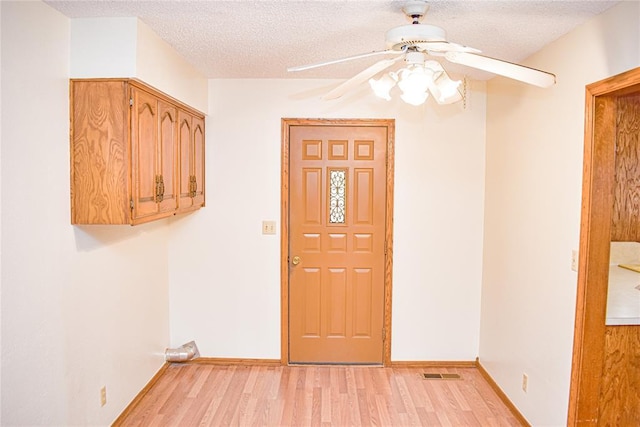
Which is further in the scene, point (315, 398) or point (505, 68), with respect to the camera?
point (315, 398)

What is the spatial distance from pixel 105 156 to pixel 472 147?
2735 millimetres

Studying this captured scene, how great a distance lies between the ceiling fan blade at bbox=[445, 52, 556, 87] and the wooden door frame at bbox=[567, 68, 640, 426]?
0.56 m

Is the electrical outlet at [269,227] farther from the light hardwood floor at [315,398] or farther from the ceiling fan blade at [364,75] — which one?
the ceiling fan blade at [364,75]

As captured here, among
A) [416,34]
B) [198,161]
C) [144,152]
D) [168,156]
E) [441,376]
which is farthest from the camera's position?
[441,376]

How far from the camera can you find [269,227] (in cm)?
388

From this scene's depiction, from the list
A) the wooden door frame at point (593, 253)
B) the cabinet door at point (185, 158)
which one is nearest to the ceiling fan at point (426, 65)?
the wooden door frame at point (593, 253)

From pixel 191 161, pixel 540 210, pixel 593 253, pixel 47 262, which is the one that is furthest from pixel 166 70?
pixel 593 253

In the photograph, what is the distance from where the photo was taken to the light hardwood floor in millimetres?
3066

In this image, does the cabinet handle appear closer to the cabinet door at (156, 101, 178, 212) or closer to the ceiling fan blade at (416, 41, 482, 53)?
the cabinet door at (156, 101, 178, 212)

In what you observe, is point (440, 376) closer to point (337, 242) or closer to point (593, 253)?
point (337, 242)

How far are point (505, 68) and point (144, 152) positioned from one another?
1841mm

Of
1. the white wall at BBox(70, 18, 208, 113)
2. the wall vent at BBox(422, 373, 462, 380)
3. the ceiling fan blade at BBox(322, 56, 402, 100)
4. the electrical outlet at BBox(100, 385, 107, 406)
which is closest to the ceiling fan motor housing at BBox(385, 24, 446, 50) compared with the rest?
the ceiling fan blade at BBox(322, 56, 402, 100)

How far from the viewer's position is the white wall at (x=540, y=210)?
2359 millimetres

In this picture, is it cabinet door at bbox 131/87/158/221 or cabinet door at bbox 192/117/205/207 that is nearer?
cabinet door at bbox 131/87/158/221
